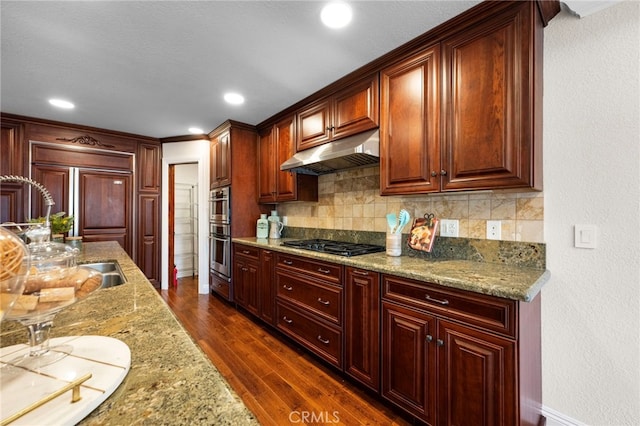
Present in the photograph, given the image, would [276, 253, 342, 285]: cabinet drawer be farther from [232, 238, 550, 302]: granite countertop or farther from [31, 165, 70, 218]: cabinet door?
[31, 165, 70, 218]: cabinet door

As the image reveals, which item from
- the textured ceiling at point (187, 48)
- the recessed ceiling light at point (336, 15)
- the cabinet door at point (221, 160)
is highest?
the textured ceiling at point (187, 48)

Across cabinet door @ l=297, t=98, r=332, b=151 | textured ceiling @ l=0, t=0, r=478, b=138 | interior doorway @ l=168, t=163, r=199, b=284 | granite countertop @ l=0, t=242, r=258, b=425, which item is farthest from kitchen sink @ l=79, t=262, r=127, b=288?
interior doorway @ l=168, t=163, r=199, b=284

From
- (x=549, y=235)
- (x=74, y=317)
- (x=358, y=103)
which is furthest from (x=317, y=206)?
(x=74, y=317)

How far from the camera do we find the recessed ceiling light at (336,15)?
151 cm

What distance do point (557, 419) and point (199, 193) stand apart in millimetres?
4248

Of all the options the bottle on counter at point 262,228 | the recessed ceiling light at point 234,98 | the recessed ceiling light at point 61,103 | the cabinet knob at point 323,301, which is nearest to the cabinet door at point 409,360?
the cabinet knob at point 323,301

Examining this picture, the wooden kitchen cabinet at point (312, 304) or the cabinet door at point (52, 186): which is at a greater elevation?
the cabinet door at point (52, 186)

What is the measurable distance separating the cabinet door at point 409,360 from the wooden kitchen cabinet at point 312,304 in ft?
1.29

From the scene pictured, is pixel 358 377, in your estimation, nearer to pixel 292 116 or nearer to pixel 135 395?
pixel 135 395

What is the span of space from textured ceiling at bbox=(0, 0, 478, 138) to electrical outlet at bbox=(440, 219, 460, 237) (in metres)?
1.23

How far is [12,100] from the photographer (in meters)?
2.79

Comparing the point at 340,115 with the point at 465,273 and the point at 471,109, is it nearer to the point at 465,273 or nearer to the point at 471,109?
the point at 471,109

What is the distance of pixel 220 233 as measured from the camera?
11.9ft

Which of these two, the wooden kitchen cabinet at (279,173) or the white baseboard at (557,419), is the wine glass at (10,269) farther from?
the wooden kitchen cabinet at (279,173)
